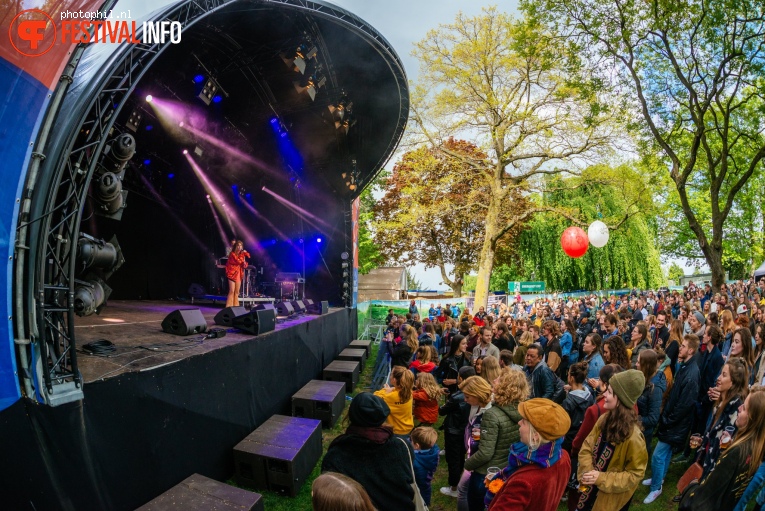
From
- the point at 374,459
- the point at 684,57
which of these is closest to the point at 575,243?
the point at 684,57

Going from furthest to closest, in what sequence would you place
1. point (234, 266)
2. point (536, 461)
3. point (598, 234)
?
1. point (598, 234)
2. point (234, 266)
3. point (536, 461)

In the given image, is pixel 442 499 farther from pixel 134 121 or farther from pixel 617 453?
pixel 134 121

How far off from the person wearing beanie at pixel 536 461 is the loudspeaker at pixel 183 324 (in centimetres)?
438

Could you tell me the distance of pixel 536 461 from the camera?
7.23 ft

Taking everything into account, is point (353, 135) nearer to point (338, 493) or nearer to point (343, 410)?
point (343, 410)

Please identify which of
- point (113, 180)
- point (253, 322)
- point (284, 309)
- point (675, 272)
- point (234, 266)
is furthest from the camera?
point (675, 272)

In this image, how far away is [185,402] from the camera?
3.97 m

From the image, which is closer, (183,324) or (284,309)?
(183,324)

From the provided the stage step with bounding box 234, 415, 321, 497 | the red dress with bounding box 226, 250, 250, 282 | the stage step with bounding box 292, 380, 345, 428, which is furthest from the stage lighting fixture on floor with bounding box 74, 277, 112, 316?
the red dress with bounding box 226, 250, 250, 282

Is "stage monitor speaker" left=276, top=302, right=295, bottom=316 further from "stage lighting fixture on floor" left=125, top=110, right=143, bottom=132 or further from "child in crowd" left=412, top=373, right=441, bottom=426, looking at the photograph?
"child in crowd" left=412, top=373, right=441, bottom=426

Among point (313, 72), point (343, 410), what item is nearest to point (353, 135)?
point (313, 72)

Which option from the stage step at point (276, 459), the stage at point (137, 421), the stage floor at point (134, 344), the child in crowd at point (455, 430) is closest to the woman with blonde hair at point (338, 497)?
the stage at point (137, 421)

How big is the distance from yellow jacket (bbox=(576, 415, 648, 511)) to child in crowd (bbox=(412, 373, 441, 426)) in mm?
2096

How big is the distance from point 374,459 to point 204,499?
2.03 m
